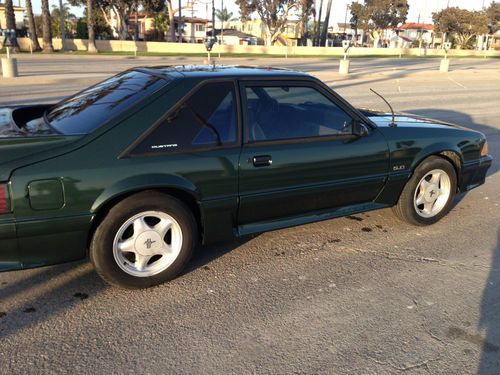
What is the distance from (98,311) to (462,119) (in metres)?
10.3

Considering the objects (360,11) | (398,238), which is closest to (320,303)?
(398,238)

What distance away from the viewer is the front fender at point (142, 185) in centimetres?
310

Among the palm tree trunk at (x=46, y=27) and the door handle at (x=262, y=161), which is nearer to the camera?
the door handle at (x=262, y=161)

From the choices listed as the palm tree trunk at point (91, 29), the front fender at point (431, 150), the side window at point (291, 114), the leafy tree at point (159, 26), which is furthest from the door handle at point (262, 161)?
the leafy tree at point (159, 26)

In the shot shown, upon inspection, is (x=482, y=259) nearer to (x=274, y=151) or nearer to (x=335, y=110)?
(x=335, y=110)

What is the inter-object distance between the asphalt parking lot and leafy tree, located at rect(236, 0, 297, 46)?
59933 millimetres

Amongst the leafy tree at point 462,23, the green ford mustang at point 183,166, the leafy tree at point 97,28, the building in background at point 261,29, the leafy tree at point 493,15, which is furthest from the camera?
the building in background at point 261,29

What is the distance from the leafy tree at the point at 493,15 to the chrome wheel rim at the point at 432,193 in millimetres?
77323

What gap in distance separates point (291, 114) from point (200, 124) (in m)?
0.93

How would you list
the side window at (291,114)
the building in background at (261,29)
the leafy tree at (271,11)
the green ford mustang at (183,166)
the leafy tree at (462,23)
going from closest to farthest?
the green ford mustang at (183,166)
the side window at (291,114)
the leafy tree at (271,11)
the leafy tree at (462,23)
the building in background at (261,29)

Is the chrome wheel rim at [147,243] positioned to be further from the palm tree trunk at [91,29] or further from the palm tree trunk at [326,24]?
the palm tree trunk at [326,24]

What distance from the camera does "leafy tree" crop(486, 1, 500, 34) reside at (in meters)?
71.5

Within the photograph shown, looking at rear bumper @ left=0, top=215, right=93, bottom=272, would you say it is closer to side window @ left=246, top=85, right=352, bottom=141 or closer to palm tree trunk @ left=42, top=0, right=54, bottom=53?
side window @ left=246, top=85, right=352, bottom=141

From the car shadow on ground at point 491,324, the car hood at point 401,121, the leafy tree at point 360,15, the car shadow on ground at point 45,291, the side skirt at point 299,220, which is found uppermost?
the leafy tree at point 360,15
